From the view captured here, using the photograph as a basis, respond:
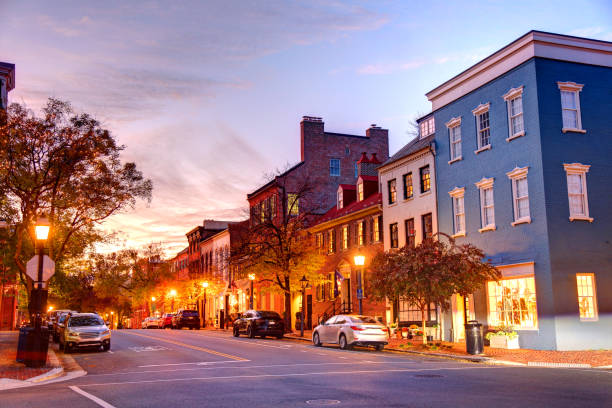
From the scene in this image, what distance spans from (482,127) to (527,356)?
38.0ft

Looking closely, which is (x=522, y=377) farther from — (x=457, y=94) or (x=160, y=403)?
(x=457, y=94)

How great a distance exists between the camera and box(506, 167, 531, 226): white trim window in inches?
996

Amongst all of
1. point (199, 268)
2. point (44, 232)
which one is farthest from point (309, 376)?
point (199, 268)

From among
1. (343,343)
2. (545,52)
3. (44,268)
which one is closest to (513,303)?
(343,343)

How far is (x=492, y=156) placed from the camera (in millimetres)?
27609

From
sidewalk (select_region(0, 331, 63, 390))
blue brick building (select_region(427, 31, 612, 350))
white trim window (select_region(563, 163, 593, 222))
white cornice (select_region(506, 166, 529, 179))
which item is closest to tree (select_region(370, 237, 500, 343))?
blue brick building (select_region(427, 31, 612, 350))

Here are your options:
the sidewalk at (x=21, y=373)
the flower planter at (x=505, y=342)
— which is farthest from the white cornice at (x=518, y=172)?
the sidewalk at (x=21, y=373)

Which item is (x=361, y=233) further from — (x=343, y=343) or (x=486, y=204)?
(x=343, y=343)

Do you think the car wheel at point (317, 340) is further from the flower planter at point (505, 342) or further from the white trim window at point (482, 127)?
the white trim window at point (482, 127)

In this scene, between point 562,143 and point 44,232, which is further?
point 562,143

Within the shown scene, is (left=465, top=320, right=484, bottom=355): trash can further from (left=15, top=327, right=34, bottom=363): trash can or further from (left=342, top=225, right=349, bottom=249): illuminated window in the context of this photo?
(left=342, top=225, right=349, bottom=249): illuminated window

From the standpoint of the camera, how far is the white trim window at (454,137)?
99.7 feet

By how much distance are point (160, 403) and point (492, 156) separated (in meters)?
20.6

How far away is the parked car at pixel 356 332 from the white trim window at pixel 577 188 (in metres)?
9.07
